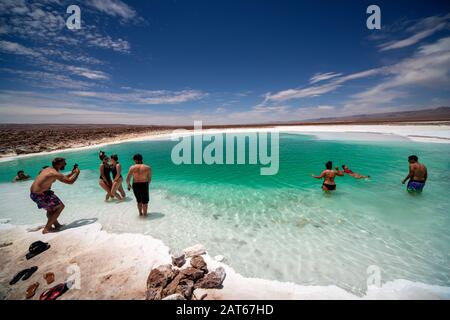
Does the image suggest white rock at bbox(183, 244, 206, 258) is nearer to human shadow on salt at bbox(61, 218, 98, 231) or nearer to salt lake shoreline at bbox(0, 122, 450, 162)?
human shadow on salt at bbox(61, 218, 98, 231)

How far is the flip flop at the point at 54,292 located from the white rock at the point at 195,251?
2209 millimetres

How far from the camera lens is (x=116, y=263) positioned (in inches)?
155

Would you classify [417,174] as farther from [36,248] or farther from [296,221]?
[36,248]

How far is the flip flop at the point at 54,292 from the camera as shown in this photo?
3.10 m

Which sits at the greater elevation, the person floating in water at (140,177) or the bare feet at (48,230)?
the person floating in water at (140,177)

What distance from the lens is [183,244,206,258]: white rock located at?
4176 mm

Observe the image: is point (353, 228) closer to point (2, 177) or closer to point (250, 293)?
point (250, 293)

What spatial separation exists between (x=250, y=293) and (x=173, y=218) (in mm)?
3649

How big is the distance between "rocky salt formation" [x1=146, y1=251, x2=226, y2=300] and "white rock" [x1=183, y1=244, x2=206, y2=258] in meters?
0.31

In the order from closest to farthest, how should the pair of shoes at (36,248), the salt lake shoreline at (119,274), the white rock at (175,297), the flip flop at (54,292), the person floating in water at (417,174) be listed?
the white rock at (175,297) < the flip flop at (54,292) < the salt lake shoreline at (119,274) < the pair of shoes at (36,248) < the person floating in water at (417,174)

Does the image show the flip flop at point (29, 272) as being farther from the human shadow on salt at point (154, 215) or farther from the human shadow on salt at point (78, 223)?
the human shadow on salt at point (154, 215)

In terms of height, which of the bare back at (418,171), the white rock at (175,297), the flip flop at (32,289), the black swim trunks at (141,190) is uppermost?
the bare back at (418,171)

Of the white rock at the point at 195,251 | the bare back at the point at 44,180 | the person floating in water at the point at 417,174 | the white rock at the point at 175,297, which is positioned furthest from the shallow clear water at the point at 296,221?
the bare back at the point at 44,180
